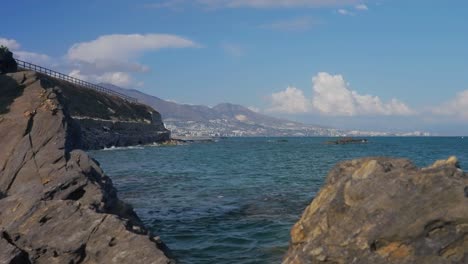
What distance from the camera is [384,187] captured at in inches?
376

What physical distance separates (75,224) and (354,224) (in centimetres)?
730

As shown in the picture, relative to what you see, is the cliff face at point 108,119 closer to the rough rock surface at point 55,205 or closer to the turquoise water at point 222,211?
the turquoise water at point 222,211

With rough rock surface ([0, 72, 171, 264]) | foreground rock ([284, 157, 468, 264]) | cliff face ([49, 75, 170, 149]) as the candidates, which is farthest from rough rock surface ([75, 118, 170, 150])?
foreground rock ([284, 157, 468, 264])

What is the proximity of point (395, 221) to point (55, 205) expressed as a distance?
9.11m

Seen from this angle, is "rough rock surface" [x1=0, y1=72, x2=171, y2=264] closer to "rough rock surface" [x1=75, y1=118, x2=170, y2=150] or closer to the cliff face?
"rough rock surface" [x1=75, y1=118, x2=170, y2=150]

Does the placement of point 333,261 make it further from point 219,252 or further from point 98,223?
point 219,252

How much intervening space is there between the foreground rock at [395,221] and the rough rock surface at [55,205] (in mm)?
4049

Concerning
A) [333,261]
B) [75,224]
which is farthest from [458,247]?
[75,224]

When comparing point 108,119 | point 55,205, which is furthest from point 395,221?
point 108,119

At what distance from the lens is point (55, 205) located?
43.1 ft

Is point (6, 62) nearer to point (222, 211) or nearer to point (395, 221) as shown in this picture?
point (222, 211)

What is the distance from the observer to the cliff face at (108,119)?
99.8 m

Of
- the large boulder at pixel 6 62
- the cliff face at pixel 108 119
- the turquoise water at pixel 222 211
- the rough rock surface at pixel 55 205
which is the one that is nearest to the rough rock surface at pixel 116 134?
the cliff face at pixel 108 119

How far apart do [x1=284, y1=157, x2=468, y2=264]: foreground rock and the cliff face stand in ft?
268
